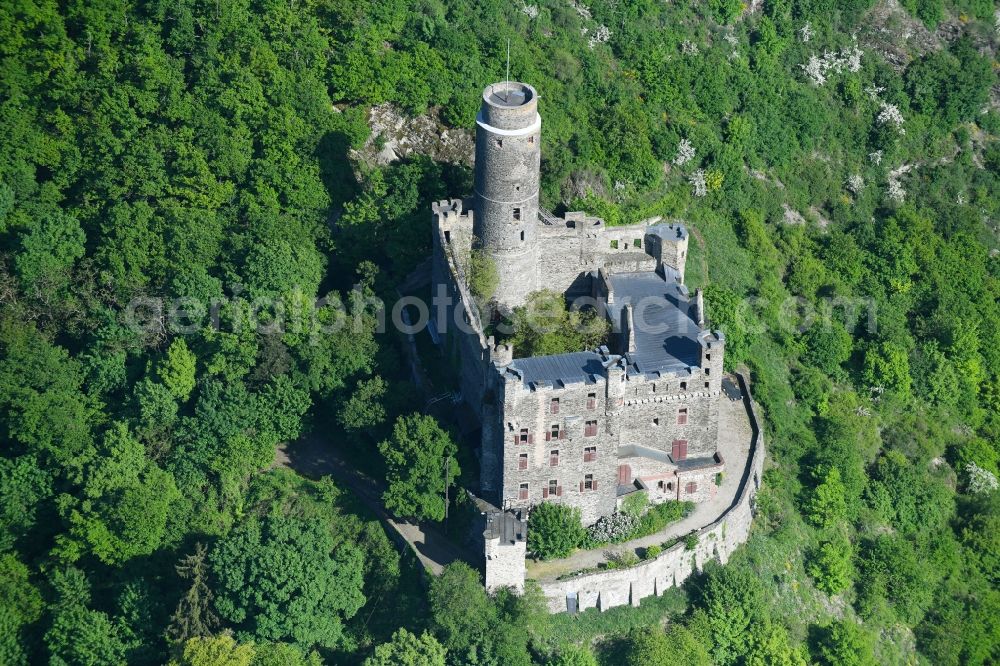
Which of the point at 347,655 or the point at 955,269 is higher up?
the point at 955,269

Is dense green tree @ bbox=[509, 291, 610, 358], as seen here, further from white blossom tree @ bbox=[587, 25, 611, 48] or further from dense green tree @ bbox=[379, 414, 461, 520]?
white blossom tree @ bbox=[587, 25, 611, 48]

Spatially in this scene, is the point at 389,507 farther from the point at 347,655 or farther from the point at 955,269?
the point at 955,269

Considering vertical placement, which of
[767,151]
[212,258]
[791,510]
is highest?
[767,151]

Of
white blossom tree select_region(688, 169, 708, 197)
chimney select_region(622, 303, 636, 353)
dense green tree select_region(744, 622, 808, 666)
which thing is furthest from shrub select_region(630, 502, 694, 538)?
white blossom tree select_region(688, 169, 708, 197)

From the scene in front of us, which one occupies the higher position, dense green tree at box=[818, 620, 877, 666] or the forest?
the forest

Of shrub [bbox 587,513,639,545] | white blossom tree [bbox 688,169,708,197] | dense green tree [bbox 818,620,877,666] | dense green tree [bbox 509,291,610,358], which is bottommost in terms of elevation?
dense green tree [bbox 818,620,877,666]

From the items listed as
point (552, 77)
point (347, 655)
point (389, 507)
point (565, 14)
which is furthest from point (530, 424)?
point (565, 14)
